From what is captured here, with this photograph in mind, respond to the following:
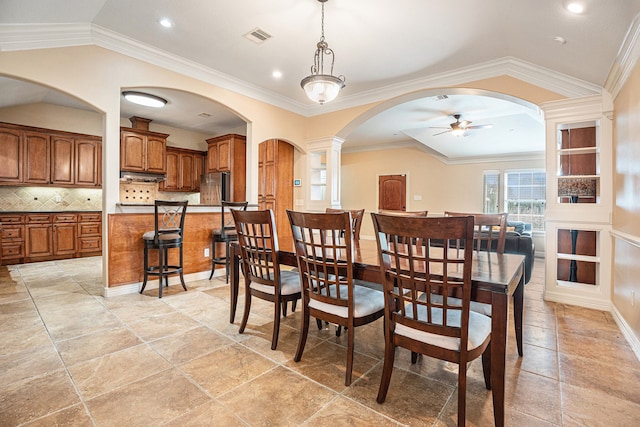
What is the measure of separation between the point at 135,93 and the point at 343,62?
332 centimetres

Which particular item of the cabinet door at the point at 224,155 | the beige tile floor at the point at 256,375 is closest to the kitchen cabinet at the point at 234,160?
the cabinet door at the point at 224,155

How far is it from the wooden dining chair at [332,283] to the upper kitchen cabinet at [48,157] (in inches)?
230

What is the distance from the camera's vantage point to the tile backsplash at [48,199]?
5.38 m

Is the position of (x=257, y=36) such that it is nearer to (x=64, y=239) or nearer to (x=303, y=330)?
(x=303, y=330)

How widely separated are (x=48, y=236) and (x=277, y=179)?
13.7 ft

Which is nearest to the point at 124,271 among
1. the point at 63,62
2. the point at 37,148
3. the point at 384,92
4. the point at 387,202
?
the point at 63,62

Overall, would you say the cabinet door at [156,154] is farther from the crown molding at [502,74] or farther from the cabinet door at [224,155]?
the crown molding at [502,74]

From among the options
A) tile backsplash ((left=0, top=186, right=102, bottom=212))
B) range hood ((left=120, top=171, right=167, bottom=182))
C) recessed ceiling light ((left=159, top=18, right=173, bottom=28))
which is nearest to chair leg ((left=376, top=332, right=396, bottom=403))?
recessed ceiling light ((left=159, top=18, right=173, bottom=28))

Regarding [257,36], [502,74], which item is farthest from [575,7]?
[257,36]

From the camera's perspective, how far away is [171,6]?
9.18 feet

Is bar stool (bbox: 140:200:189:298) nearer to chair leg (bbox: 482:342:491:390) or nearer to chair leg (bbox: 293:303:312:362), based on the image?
chair leg (bbox: 293:303:312:362)

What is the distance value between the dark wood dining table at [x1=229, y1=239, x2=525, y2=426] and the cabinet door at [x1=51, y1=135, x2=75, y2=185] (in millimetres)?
5579

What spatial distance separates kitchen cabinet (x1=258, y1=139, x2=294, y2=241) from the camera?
5711 millimetres

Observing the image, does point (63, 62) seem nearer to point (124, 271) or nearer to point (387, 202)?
point (124, 271)
